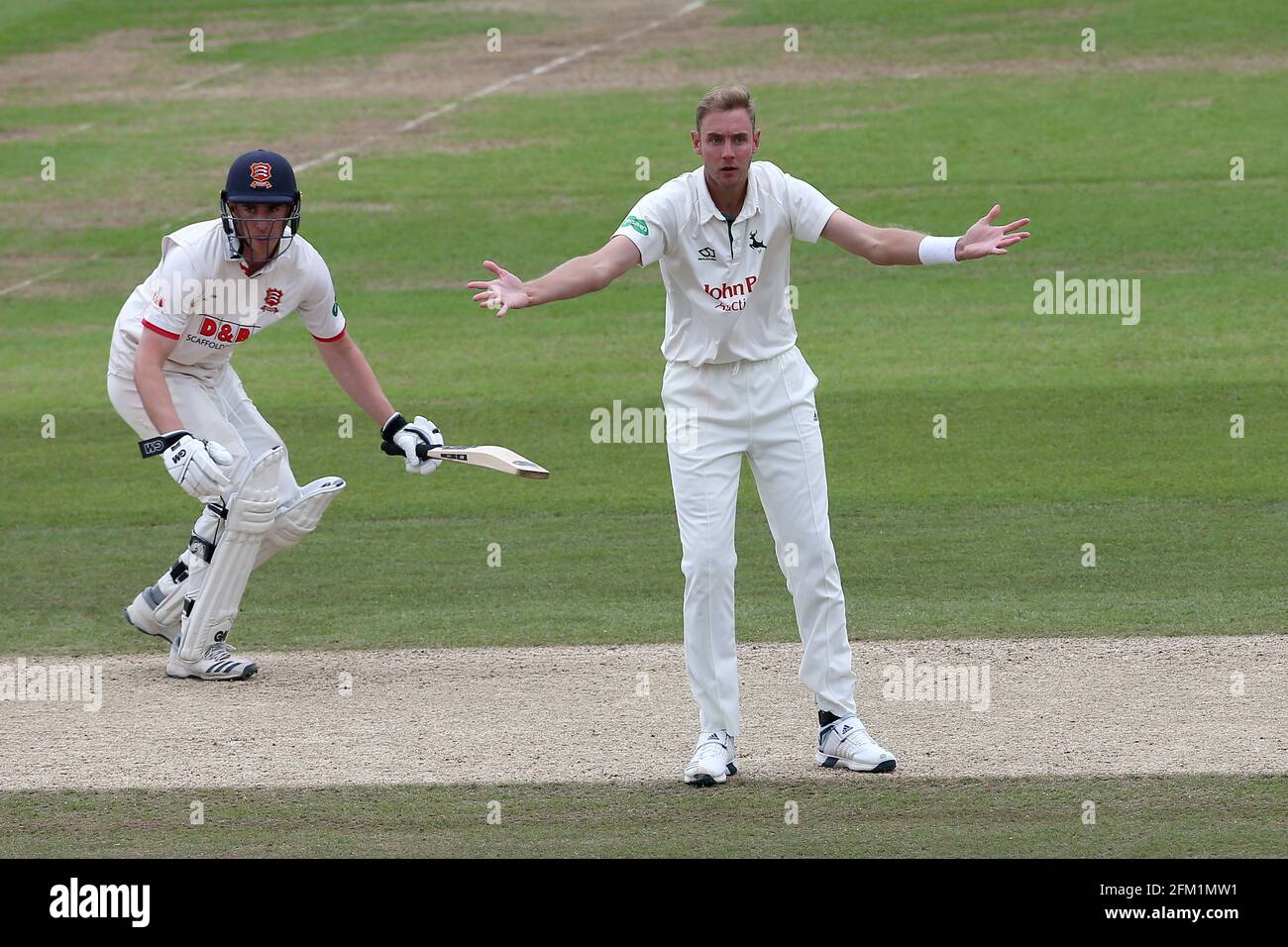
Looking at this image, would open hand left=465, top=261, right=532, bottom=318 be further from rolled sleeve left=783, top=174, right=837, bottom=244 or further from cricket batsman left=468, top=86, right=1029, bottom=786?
rolled sleeve left=783, top=174, right=837, bottom=244

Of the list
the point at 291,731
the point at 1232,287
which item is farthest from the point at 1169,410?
the point at 291,731

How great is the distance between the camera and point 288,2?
111 ft

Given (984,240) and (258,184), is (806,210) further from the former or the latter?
(258,184)

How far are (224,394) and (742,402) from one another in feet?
10.2

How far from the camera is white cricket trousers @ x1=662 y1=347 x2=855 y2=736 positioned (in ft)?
22.4

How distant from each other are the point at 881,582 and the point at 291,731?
12.6 feet

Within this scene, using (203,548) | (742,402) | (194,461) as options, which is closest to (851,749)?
(742,402)

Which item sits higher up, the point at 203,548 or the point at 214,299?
the point at 214,299

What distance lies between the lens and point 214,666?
8.53m

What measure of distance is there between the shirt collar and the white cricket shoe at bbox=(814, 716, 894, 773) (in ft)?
6.23

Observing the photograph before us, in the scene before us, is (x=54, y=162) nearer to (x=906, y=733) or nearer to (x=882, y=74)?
(x=882, y=74)

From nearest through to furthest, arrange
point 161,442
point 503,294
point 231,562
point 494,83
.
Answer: point 503,294, point 161,442, point 231,562, point 494,83

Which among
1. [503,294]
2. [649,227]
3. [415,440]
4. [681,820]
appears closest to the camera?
[681,820]

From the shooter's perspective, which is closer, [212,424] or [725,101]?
[725,101]
